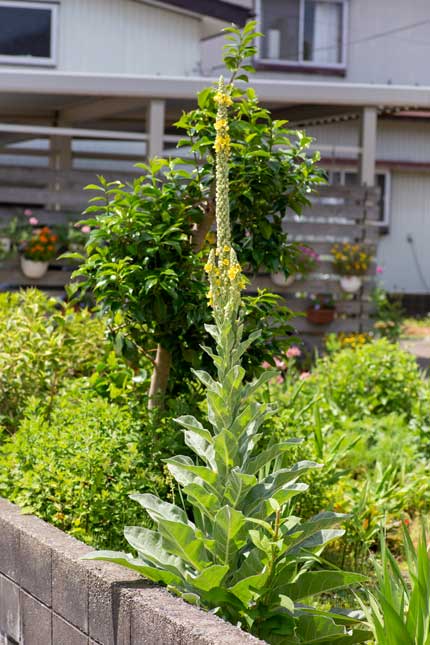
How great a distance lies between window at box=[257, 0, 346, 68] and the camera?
2145 cm

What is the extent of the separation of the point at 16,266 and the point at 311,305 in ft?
11.8

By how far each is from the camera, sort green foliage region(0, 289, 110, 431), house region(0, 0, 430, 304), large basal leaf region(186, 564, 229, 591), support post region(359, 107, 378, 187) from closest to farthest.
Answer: large basal leaf region(186, 564, 229, 591) → green foliage region(0, 289, 110, 431) → house region(0, 0, 430, 304) → support post region(359, 107, 378, 187)

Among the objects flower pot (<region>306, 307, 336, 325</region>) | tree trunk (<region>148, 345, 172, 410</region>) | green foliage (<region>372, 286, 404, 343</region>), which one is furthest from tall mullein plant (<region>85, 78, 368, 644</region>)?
green foliage (<region>372, 286, 404, 343</region>)

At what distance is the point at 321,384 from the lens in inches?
299

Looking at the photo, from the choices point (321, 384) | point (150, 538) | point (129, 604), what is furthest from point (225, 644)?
point (321, 384)

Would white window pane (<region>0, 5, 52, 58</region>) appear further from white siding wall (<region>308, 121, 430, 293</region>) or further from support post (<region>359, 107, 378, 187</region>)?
white siding wall (<region>308, 121, 430, 293</region>)

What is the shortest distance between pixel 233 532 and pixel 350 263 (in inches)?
375

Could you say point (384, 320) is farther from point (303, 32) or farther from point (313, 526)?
point (313, 526)

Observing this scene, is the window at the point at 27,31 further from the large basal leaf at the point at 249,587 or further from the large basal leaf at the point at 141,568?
the large basal leaf at the point at 249,587

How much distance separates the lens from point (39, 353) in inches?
231

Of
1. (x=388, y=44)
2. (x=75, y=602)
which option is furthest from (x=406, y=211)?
(x=75, y=602)

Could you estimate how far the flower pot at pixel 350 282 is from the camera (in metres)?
12.6

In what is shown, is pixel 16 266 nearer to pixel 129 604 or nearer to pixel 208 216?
pixel 208 216

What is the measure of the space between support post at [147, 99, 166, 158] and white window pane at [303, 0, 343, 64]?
9893mm
